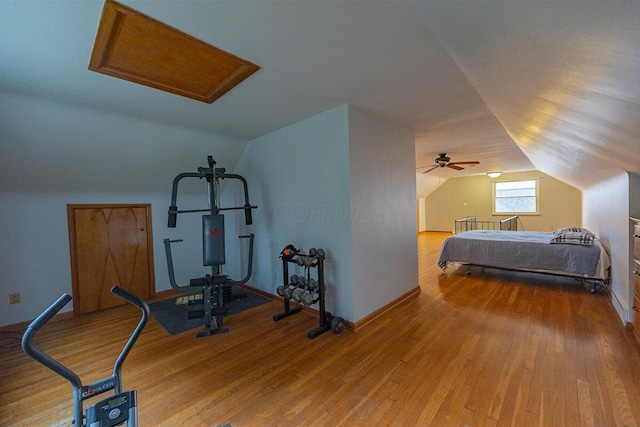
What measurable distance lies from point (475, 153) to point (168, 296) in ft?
20.2

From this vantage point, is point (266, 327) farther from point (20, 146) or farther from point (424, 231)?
point (424, 231)

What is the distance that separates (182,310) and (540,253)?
17.6ft

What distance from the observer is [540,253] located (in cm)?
404

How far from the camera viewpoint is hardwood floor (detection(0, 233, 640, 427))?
1.61 metres

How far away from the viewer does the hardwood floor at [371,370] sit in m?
1.61

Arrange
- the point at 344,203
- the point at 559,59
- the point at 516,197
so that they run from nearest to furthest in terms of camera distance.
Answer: the point at 559,59 → the point at 344,203 → the point at 516,197

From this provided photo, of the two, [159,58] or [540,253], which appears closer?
[159,58]

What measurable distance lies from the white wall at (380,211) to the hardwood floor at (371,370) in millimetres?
403

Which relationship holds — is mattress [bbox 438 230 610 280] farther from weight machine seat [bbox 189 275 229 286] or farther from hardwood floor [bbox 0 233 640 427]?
weight machine seat [bbox 189 275 229 286]

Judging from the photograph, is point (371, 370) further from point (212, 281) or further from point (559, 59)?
point (559, 59)

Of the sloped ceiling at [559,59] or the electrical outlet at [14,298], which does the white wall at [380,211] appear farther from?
the electrical outlet at [14,298]

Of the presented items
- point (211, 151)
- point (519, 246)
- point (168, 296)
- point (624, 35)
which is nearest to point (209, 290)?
point (168, 296)

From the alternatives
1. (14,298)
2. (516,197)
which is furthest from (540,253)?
(14,298)

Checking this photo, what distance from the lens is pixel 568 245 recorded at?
386cm
